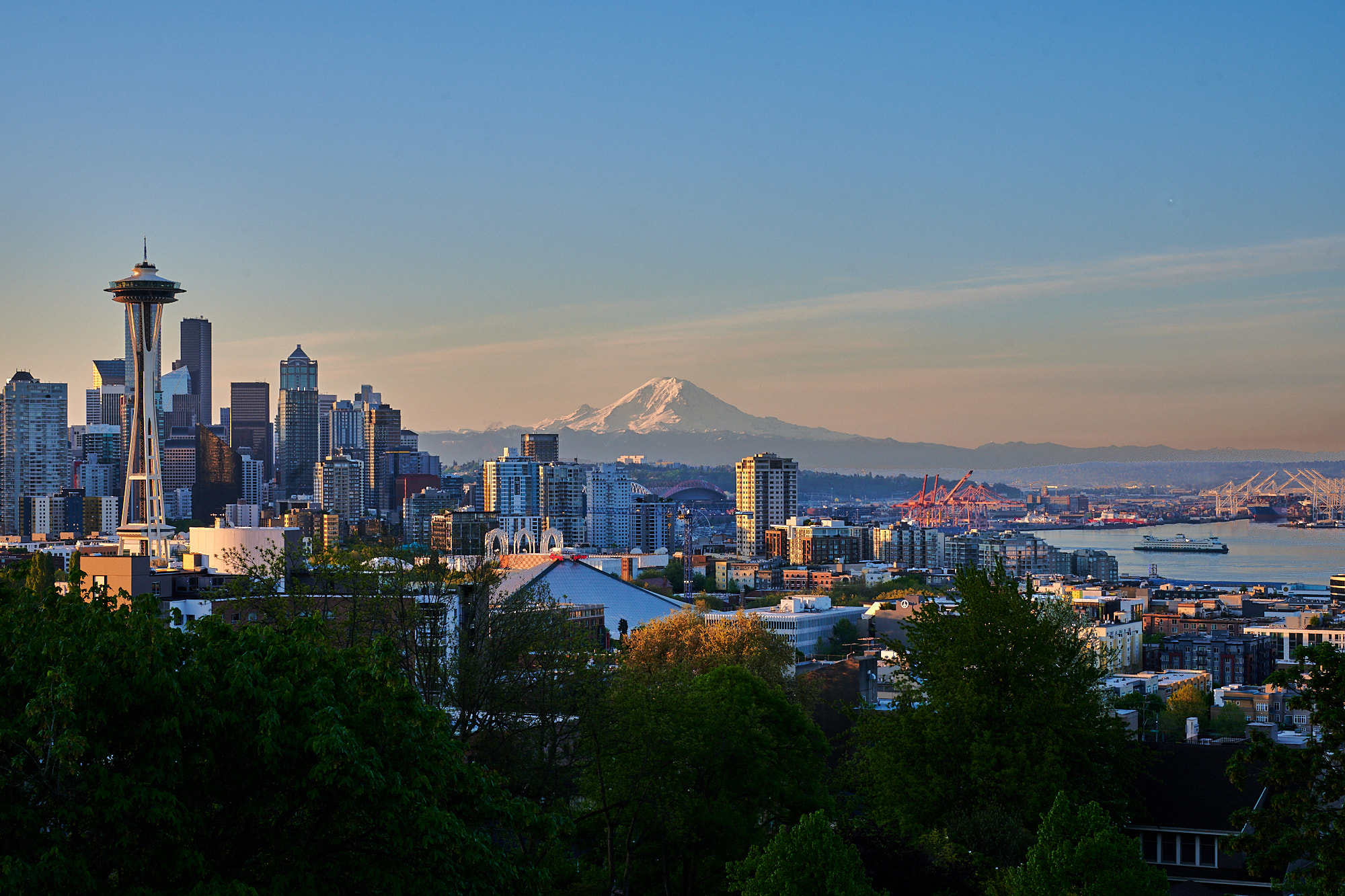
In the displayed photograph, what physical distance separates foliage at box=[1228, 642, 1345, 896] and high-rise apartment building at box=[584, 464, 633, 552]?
109 m

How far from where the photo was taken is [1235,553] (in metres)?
143

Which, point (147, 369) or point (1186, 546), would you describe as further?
point (1186, 546)

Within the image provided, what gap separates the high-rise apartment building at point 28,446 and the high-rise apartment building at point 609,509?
141 ft

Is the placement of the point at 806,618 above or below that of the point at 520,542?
below

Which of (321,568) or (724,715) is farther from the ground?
(321,568)

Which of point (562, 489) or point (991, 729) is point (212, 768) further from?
point (562, 489)

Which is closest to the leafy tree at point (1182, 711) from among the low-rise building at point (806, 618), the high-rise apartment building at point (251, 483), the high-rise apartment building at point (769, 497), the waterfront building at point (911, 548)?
the low-rise building at point (806, 618)

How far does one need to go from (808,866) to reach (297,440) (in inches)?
6773

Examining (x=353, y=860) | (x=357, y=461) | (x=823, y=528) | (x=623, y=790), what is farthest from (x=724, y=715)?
(x=357, y=461)

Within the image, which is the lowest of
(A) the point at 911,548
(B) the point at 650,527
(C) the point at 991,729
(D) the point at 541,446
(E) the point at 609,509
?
(A) the point at 911,548

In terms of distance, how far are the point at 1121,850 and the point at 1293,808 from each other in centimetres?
171

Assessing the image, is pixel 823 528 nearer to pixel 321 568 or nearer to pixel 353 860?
pixel 321 568

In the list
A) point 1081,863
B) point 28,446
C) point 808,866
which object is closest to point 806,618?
point 1081,863

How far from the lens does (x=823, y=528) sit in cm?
10131
